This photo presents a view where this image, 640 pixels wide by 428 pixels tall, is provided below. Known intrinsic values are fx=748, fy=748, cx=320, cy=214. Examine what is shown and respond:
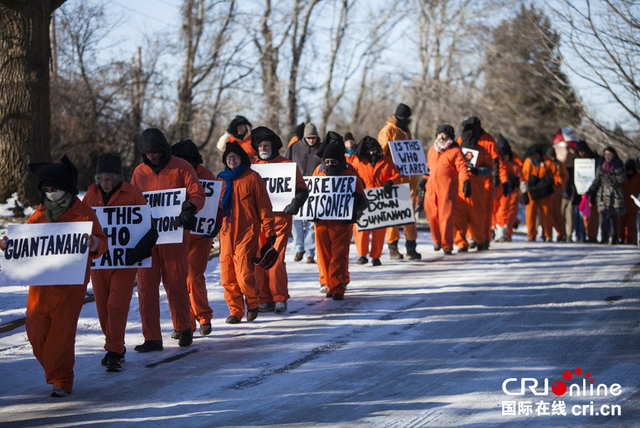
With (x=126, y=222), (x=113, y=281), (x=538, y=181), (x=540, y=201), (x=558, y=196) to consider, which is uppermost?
(x=538, y=181)

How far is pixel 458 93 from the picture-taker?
34656mm

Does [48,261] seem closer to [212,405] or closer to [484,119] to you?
[212,405]

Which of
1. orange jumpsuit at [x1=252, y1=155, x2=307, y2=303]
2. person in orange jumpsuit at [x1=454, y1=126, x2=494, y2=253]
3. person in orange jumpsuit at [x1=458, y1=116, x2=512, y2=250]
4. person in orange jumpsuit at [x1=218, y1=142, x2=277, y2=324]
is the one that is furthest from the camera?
person in orange jumpsuit at [x1=458, y1=116, x2=512, y2=250]

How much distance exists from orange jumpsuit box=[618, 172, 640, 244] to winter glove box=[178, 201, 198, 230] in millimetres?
13624

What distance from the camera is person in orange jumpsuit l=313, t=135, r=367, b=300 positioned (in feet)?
32.2

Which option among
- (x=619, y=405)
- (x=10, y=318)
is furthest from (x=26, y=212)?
(x=619, y=405)

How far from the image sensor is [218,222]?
8055 millimetres

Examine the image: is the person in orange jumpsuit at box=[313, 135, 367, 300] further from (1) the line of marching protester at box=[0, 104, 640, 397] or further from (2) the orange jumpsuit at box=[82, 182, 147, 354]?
(2) the orange jumpsuit at box=[82, 182, 147, 354]

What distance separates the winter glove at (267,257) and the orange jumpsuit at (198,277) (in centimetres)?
66

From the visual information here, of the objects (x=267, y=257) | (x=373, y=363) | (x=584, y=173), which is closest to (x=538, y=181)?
(x=584, y=173)

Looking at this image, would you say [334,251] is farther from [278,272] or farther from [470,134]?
[470,134]

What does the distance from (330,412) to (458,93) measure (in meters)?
30.6

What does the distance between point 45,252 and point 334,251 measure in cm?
444

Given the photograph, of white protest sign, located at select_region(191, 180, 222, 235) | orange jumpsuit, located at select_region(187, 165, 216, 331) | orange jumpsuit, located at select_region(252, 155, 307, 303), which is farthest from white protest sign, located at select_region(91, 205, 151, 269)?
orange jumpsuit, located at select_region(252, 155, 307, 303)
